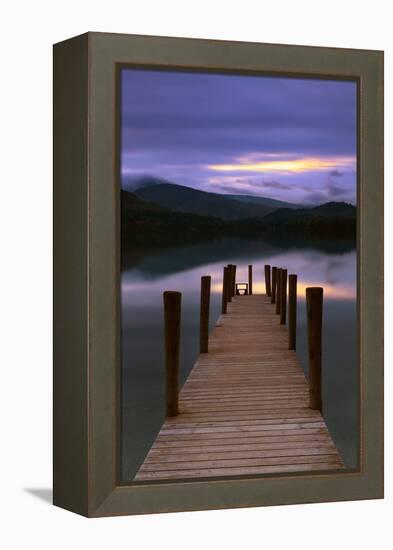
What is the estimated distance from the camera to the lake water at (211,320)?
20.6 feet

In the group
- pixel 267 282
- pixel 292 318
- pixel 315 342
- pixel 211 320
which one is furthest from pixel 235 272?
pixel 315 342

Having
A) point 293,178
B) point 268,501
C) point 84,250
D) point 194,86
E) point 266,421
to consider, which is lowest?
point 268,501

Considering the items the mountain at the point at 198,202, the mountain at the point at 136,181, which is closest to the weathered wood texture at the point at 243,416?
the mountain at the point at 198,202

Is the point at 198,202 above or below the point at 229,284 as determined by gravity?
above

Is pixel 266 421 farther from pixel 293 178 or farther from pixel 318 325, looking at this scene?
pixel 293 178

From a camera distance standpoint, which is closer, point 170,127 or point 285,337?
point 170,127

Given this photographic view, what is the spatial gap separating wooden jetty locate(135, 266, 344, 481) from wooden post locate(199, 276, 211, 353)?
0.04 metres

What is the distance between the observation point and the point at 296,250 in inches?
259

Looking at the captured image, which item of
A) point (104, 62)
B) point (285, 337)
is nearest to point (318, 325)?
point (285, 337)

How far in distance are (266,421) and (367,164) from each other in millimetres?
1733

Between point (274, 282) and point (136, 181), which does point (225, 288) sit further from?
→ point (136, 181)

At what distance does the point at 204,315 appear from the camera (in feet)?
21.7

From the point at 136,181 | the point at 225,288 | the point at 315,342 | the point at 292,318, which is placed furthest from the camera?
the point at 292,318

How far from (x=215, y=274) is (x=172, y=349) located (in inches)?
21.1
